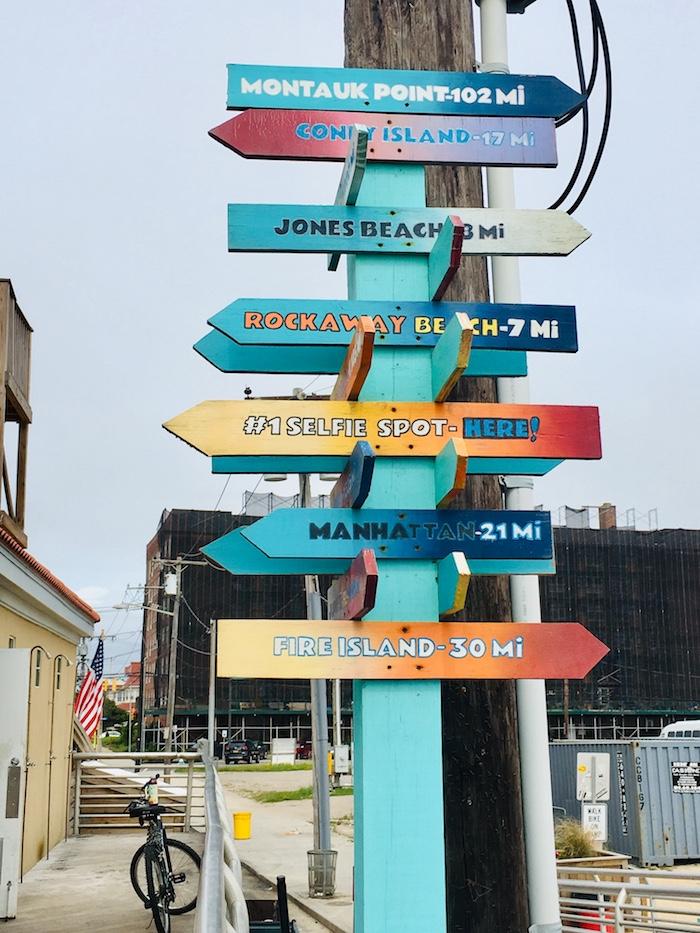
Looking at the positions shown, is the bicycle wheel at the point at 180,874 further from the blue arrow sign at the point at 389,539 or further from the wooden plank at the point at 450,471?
the wooden plank at the point at 450,471

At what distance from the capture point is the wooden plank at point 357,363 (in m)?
3.26

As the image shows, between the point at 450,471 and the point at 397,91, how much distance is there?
1424 mm

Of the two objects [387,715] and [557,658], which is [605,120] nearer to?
[557,658]

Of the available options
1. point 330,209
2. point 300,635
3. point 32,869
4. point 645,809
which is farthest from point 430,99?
point 645,809

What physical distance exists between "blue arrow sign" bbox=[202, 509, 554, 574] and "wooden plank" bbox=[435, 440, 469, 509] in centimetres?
8

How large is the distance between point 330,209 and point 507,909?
255 centimetres

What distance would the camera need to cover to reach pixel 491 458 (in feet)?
11.6

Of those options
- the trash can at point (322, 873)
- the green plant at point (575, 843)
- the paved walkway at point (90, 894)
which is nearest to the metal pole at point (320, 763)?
the trash can at point (322, 873)

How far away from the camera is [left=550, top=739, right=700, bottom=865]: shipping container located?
21891 mm

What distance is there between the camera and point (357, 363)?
3.34 m

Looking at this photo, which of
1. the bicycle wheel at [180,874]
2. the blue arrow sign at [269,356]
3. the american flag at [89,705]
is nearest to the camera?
the blue arrow sign at [269,356]

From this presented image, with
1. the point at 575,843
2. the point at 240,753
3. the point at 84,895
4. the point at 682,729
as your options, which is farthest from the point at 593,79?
the point at 240,753

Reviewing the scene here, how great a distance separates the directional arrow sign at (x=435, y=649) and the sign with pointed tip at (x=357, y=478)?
392mm

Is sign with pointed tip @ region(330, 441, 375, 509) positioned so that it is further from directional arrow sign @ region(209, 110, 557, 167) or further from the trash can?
the trash can
